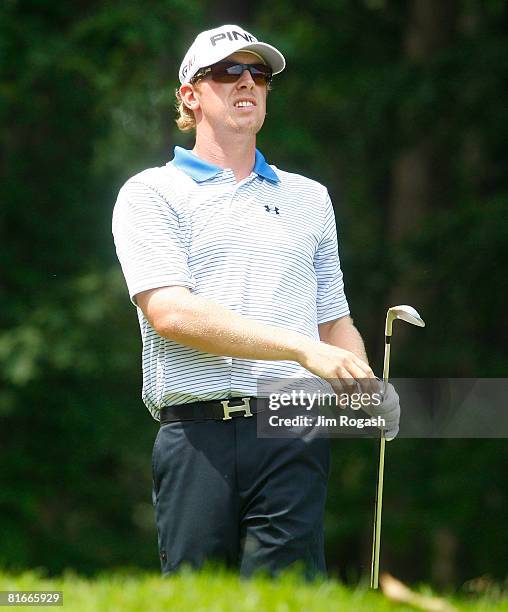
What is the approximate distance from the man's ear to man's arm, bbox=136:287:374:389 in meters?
0.71

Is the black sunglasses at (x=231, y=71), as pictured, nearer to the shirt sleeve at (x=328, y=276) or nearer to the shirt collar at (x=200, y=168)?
the shirt collar at (x=200, y=168)

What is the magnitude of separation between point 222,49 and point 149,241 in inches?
26.1

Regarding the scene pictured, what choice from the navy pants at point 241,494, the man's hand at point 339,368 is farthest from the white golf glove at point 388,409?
the navy pants at point 241,494

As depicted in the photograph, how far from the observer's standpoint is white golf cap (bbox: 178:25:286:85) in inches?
155

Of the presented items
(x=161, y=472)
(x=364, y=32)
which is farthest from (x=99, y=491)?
(x=161, y=472)

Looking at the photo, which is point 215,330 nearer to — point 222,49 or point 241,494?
point 241,494

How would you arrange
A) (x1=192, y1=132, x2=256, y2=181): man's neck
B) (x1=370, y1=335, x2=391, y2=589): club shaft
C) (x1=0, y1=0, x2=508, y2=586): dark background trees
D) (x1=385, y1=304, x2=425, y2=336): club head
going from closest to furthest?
(x1=385, y1=304, x2=425, y2=336): club head → (x1=370, y1=335, x2=391, y2=589): club shaft → (x1=192, y1=132, x2=256, y2=181): man's neck → (x1=0, y1=0, x2=508, y2=586): dark background trees

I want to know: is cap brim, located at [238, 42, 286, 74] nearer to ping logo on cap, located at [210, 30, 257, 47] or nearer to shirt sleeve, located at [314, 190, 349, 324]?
ping logo on cap, located at [210, 30, 257, 47]

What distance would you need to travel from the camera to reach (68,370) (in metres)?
14.7

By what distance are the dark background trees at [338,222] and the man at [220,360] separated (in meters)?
9.30

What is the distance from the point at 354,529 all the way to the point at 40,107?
244 inches

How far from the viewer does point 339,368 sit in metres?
3.30

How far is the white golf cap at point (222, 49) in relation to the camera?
155 inches

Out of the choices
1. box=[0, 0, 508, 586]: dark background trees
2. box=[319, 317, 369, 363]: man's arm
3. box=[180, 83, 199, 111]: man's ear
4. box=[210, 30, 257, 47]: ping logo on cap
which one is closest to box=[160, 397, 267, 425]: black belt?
box=[319, 317, 369, 363]: man's arm
